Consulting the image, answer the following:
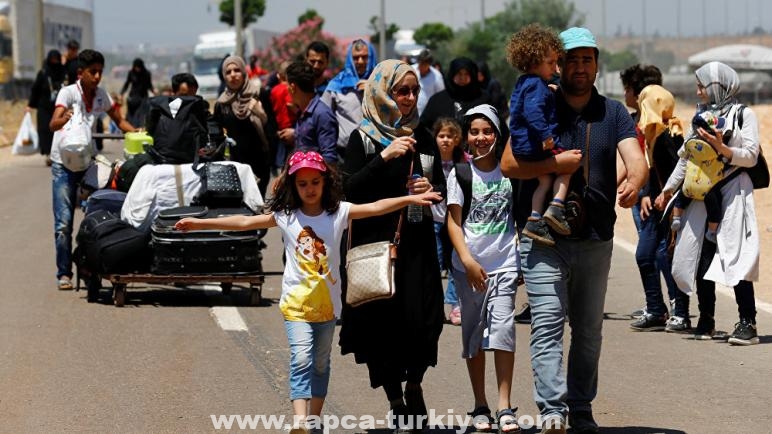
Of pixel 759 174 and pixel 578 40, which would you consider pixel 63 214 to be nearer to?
pixel 759 174

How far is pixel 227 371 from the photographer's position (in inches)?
369

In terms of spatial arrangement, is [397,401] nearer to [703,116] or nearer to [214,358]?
[214,358]

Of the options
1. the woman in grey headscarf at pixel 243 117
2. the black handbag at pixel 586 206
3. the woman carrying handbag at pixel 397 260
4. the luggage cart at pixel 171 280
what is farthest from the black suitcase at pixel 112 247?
the black handbag at pixel 586 206

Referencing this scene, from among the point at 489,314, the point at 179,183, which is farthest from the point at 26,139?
the point at 489,314

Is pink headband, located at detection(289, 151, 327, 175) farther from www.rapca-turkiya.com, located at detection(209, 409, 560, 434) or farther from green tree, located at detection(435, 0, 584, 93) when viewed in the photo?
green tree, located at detection(435, 0, 584, 93)

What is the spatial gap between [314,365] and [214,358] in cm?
259

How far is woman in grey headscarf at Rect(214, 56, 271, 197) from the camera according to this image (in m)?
13.7

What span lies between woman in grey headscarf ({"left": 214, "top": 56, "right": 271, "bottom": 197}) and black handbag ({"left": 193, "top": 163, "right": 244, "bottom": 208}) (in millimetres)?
1040

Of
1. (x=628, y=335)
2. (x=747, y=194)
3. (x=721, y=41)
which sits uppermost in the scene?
(x=721, y=41)

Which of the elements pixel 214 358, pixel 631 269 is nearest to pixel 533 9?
pixel 631 269

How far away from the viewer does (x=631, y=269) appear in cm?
1523

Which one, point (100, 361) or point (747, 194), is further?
point (747, 194)

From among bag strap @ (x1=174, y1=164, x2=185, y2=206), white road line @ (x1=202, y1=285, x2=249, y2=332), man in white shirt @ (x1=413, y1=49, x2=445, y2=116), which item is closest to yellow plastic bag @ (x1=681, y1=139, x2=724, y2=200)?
white road line @ (x1=202, y1=285, x2=249, y2=332)

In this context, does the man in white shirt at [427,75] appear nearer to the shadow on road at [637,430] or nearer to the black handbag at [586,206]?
the shadow on road at [637,430]
